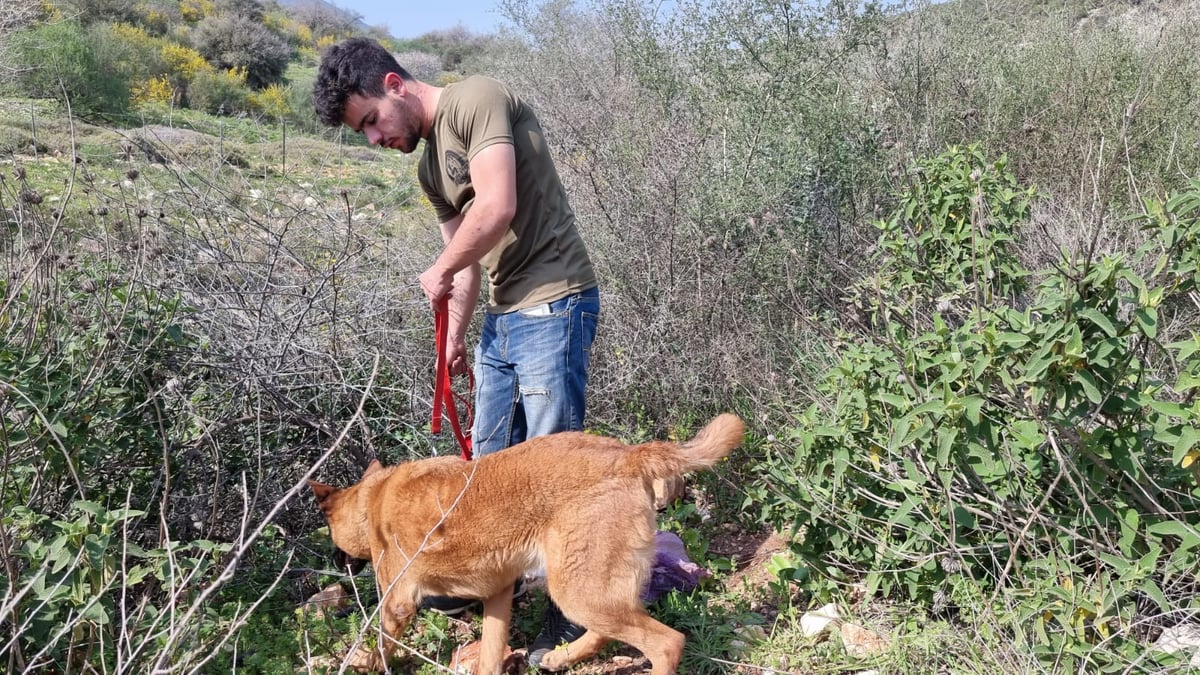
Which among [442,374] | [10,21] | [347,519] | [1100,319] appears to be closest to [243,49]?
[10,21]

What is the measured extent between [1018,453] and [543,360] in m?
1.88

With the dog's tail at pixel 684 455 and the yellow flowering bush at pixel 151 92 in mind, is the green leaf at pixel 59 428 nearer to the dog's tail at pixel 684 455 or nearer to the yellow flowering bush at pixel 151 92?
the dog's tail at pixel 684 455

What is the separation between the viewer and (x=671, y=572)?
411cm

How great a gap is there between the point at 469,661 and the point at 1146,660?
256 centimetres

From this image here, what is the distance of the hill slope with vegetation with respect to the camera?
275cm

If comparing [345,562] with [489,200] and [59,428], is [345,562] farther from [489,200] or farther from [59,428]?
[489,200]

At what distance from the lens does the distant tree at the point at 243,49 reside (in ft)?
80.7

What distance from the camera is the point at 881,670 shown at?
3152mm

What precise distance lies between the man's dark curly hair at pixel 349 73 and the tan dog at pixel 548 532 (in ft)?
5.03

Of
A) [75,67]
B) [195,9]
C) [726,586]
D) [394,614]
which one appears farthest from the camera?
[195,9]

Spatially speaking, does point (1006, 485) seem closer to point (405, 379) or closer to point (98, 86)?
point (405, 379)

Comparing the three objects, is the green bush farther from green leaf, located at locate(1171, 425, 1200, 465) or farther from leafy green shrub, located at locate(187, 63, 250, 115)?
green leaf, located at locate(1171, 425, 1200, 465)

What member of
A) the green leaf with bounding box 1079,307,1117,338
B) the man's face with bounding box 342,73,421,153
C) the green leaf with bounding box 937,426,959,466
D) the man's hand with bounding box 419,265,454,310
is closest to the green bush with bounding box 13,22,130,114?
the man's face with bounding box 342,73,421,153

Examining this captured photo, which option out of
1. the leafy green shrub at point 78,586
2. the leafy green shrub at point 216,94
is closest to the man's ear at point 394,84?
the leafy green shrub at point 78,586
